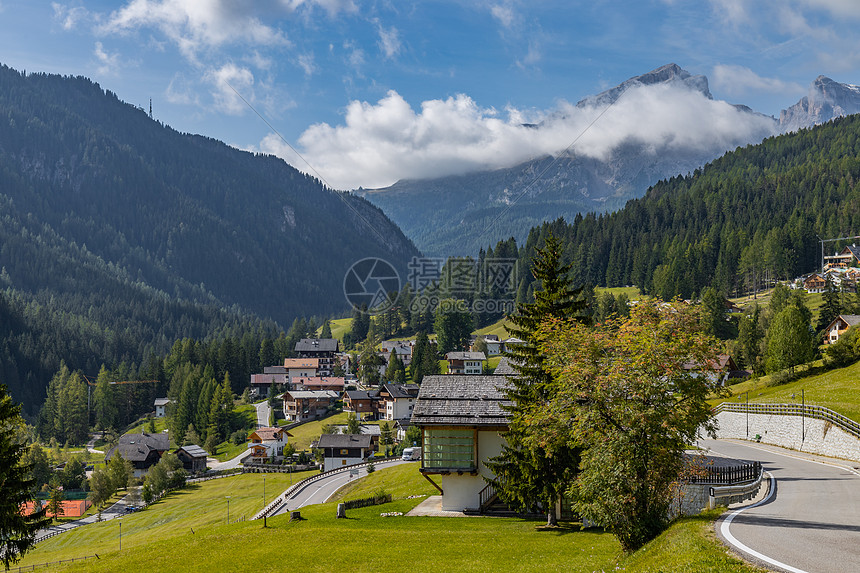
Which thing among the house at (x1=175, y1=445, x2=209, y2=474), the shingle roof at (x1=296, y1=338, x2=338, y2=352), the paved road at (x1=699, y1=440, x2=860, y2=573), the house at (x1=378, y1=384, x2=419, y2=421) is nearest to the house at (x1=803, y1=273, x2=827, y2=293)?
the house at (x1=378, y1=384, x2=419, y2=421)

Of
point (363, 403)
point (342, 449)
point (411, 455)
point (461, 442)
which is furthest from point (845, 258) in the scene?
point (461, 442)

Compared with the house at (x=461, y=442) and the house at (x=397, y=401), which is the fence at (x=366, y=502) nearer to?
the house at (x=461, y=442)

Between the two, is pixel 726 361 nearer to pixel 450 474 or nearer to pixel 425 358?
pixel 425 358

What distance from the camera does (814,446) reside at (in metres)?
42.7

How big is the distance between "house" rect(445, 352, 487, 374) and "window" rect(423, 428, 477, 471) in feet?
329

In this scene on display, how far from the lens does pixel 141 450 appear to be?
120750mm

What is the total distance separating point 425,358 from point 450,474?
329ft

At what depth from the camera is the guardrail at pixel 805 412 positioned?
127ft

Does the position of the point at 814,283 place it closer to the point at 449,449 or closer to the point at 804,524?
the point at 449,449

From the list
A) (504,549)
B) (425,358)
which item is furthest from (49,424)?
(504,549)

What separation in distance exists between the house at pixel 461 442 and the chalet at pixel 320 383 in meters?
118

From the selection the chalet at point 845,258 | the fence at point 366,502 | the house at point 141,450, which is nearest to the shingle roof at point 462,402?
the fence at point 366,502

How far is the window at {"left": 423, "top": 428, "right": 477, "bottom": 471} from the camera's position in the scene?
3628 cm

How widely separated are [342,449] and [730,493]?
82.5 meters
